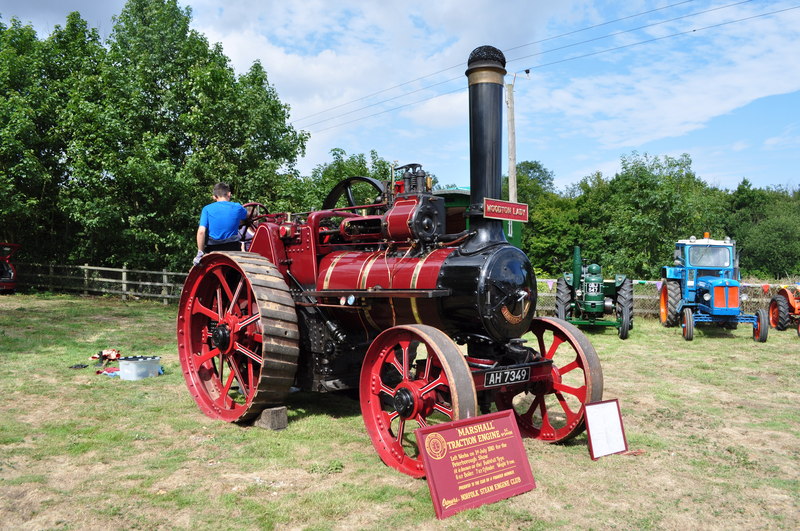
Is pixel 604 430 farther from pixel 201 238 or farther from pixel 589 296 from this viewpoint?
pixel 589 296

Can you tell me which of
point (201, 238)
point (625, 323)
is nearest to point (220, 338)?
point (201, 238)

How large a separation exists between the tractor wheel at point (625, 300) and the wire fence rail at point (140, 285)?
225 centimetres

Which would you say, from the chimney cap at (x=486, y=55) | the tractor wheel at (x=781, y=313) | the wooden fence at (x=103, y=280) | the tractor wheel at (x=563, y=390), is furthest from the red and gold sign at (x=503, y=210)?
the wooden fence at (x=103, y=280)

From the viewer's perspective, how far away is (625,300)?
39.8ft

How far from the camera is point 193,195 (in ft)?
53.2

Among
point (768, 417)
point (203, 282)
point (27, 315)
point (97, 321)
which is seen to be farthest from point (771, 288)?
point (27, 315)

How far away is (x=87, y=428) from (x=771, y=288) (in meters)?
16.1

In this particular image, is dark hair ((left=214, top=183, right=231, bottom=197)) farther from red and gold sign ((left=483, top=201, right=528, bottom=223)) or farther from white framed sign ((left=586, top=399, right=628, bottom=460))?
white framed sign ((left=586, top=399, right=628, bottom=460))

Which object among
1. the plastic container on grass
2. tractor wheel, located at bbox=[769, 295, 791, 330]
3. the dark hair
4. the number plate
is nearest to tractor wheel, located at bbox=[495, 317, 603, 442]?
the number plate

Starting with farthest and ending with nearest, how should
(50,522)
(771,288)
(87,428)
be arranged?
1. (771,288)
2. (87,428)
3. (50,522)

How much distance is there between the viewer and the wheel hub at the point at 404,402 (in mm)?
4234

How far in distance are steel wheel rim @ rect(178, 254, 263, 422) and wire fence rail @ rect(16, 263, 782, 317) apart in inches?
385

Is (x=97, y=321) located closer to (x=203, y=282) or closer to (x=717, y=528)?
(x=203, y=282)

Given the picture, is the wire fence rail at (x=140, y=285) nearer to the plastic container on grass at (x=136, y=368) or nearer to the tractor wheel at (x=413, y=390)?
the plastic container on grass at (x=136, y=368)
